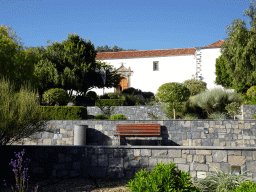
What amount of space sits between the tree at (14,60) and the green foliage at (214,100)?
8.95 meters

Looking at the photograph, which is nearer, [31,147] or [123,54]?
[31,147]

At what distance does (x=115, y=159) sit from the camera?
193 inches

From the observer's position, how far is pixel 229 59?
57.3 feet

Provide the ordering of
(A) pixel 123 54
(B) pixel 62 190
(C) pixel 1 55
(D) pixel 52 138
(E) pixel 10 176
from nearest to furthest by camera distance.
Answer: (B) pixel 62 190
(E) pixel 10 176
(D) pixel 52 138
(C) pixel 1 55
(A) pixel 123 54

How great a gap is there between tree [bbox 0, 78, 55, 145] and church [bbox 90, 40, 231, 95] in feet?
69.7

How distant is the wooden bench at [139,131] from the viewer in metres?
8.43

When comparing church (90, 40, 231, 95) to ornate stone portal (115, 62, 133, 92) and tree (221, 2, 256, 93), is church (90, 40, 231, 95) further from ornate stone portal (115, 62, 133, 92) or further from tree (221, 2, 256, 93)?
tree (221, 2, 256, 93)

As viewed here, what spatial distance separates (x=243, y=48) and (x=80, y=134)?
12.1 metres

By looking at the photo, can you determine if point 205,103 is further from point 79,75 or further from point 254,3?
point 79,75

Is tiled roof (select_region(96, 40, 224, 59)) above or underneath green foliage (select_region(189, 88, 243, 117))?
above

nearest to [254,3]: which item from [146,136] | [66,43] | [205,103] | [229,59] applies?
[229,59]

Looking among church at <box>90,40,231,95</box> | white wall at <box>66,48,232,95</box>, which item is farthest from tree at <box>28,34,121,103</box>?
white wall at <box>66,48,232,95</box>

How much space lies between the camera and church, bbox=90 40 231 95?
2530 cm

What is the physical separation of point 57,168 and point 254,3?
1724 centimetres
